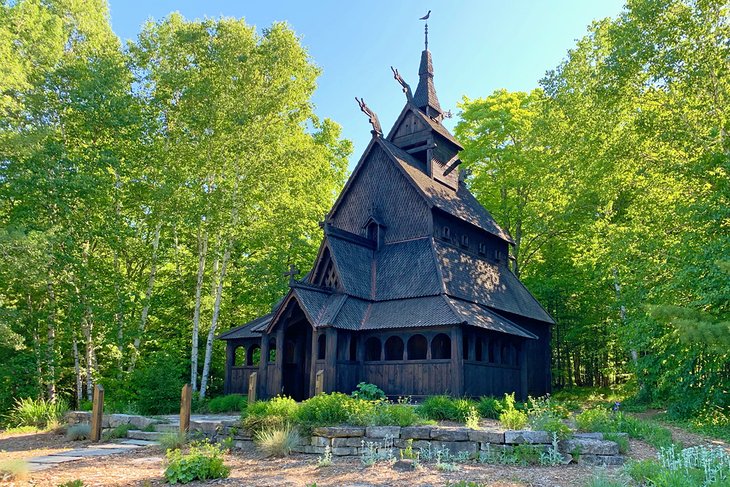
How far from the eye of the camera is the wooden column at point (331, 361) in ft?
61.8

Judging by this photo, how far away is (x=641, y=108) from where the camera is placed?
70.1ft

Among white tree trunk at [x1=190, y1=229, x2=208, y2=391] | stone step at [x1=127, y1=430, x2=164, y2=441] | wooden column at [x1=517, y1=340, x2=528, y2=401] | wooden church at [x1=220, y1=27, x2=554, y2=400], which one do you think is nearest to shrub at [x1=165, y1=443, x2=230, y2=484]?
stone step at [x1=127, y1=430, x2=164, y2=441]

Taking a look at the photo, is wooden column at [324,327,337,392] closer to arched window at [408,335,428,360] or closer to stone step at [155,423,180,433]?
arched window at [408,335,428,360]

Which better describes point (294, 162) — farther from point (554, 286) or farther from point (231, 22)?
point (554, 286)

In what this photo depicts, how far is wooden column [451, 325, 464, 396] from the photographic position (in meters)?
18.2

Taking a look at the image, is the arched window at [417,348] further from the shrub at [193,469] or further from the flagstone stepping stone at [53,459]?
the shrub at [193,469]

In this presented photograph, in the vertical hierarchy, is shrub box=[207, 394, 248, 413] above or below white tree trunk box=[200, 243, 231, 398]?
below

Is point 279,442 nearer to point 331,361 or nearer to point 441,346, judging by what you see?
point 331,361

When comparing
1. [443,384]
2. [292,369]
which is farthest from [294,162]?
[443,384]

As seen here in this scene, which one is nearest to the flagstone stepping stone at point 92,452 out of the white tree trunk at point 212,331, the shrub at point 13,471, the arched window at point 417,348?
the shrub at point 13,471

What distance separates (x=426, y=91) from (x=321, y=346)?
14674 mm

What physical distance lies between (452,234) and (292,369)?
8534 mm

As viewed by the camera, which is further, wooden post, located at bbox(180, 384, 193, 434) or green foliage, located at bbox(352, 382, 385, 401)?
green foliage, located at bbox(352, 382, 385, 401)

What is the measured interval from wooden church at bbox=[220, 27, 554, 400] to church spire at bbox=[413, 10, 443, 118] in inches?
42.8
